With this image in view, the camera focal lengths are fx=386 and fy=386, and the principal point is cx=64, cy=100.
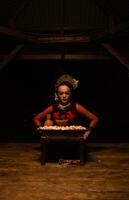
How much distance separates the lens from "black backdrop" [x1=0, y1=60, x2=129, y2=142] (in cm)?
1355

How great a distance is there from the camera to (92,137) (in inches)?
520

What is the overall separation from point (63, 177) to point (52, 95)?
23.5 feet

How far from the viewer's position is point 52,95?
13898 millimetres

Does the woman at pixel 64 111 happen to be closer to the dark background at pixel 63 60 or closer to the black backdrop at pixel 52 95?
the dark background at pixel 63 60

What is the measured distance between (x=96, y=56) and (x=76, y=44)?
0.58 meters

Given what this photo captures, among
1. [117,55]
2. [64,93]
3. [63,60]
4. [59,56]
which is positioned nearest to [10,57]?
[59,56]

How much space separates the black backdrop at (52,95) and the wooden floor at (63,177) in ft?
13.7

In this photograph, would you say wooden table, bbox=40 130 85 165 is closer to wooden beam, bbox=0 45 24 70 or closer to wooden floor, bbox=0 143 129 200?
wooden floor, bbox=0 143 129 200

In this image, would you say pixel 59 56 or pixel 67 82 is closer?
pixel 67 82

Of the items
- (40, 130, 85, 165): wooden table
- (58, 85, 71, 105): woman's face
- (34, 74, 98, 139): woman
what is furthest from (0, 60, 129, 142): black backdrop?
(40, 130, 85, 165): wooden table

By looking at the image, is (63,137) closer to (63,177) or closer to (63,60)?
(63,177)

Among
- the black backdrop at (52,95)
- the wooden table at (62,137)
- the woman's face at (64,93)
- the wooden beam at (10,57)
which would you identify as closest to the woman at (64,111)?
the woman's face at (64,93)

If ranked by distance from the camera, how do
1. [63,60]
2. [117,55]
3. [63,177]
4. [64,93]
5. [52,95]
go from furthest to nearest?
[52,95] → [63,60] → [117,55] → [64,93] → [63,177]

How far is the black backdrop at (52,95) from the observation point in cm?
1355
